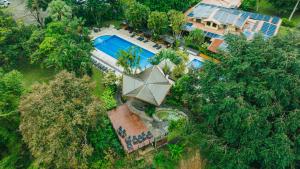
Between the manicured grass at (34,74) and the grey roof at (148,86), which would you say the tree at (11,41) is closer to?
the manicured grass at (34,74)

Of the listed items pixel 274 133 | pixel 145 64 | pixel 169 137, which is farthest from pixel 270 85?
pixel 145 64

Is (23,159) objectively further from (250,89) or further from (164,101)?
(250,89)

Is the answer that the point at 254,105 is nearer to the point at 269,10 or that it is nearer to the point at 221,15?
A: the point at 221,15

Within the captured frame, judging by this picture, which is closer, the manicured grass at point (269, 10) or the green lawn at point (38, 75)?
the green lawn at point (38, 75)

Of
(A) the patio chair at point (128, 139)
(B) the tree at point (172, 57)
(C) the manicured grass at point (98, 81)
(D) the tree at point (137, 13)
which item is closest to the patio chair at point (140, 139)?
(A) the patio chair at point (128, 139)

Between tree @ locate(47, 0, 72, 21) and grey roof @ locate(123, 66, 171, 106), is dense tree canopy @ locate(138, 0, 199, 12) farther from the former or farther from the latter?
grey roof @ locate(123, 66, 171, 106)
